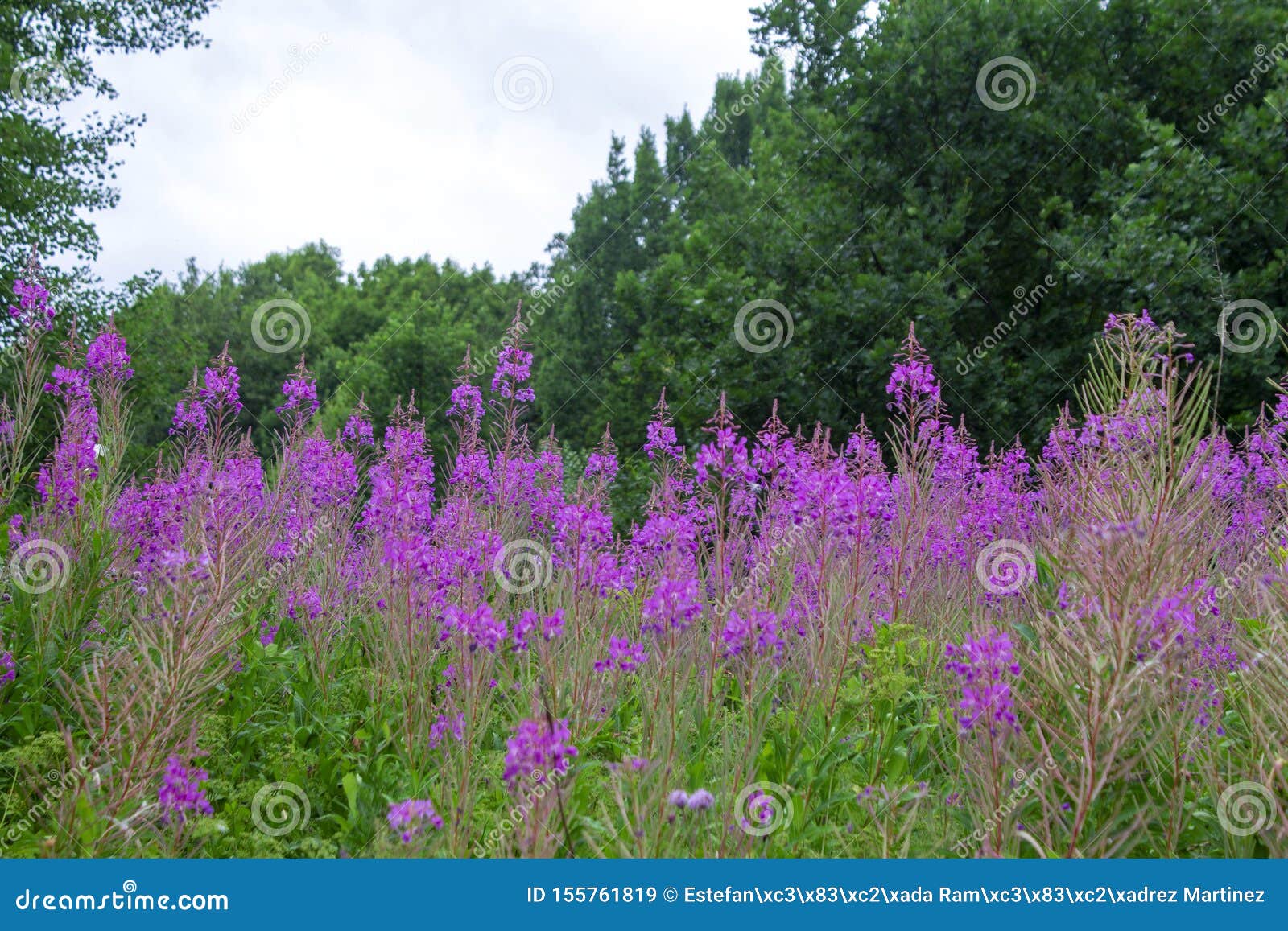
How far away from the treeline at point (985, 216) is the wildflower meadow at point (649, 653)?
6.04 m

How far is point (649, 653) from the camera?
4793mm

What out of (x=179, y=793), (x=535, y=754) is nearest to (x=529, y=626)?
(x=535, y=754)

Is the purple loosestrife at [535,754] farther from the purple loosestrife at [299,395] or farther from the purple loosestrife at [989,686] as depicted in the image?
the purple loosestrife at [299,395]

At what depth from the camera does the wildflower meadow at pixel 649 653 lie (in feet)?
10.6

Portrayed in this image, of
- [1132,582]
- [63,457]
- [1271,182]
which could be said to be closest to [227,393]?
[63,457]

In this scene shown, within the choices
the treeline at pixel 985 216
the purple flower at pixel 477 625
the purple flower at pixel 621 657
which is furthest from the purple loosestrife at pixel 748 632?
the treeline at pixel 985 216

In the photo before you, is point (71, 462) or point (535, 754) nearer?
point (535, 754)

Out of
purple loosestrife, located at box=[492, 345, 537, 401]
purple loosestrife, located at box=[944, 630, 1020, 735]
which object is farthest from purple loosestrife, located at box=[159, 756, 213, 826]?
purple loosestrife, located at box=[492, 345, 537, 401]

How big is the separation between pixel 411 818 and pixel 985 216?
13994mm

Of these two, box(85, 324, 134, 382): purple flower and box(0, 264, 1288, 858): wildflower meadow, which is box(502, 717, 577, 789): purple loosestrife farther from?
box(85, 324, 134, 382): purple flower

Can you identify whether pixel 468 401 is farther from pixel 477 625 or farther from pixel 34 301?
pixel 477 625

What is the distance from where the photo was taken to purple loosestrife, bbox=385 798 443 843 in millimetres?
2912

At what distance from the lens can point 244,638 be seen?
17.3 feet

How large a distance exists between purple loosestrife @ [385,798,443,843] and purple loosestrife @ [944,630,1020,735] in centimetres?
185
